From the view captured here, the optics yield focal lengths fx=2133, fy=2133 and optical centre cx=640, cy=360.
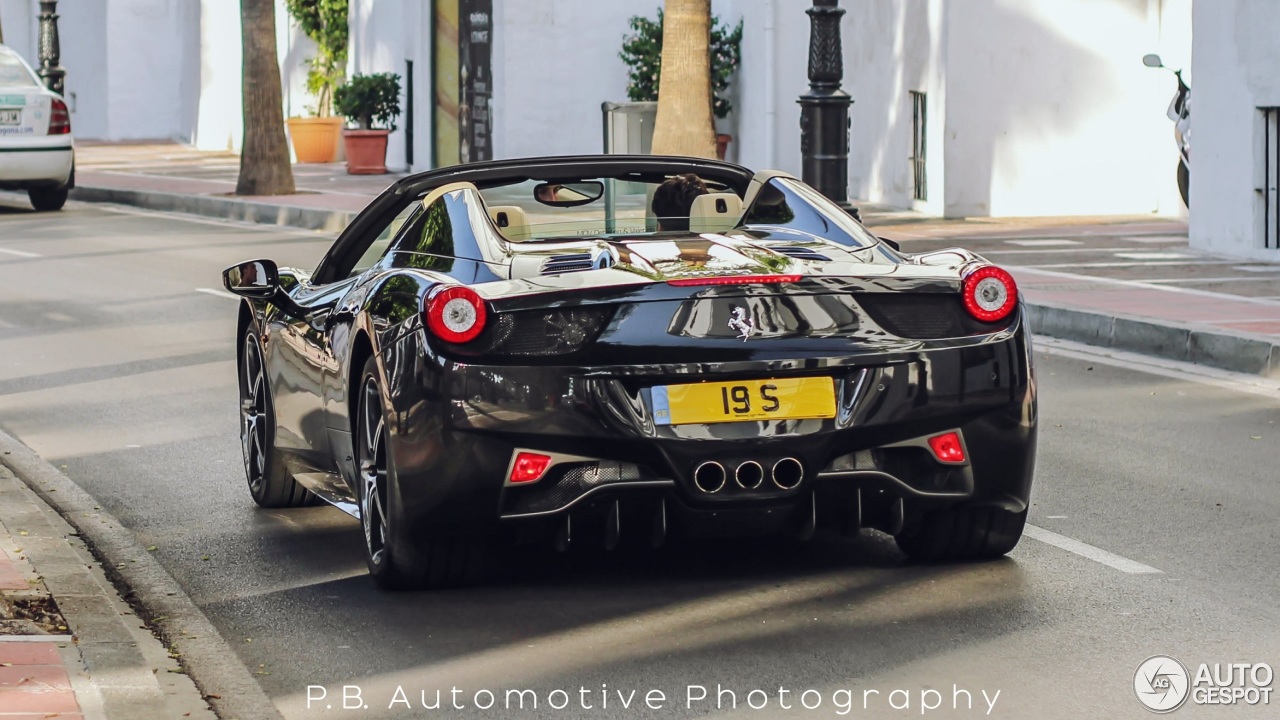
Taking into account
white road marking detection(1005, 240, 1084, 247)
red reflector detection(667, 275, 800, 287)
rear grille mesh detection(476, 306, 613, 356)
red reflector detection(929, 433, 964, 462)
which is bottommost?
red reflector detection(929, 433, 964, 462)

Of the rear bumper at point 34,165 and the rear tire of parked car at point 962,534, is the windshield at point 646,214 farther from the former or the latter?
the rear bumper at point 34,165

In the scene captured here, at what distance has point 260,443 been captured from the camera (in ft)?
24.9

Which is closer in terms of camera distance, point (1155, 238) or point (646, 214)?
point (646, 214)

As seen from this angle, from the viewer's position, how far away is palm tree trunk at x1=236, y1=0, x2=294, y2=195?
86.4 ft

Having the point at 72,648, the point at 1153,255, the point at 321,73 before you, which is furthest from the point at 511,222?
the point at 321,73

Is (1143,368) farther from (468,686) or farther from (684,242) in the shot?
(468,686)

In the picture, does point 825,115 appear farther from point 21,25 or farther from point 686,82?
point 21,25

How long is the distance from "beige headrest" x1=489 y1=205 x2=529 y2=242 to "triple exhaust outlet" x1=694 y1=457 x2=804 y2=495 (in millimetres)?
1140

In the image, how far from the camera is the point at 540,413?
213 inches

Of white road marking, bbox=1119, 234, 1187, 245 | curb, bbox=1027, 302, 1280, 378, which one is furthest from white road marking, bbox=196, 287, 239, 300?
white road marking, bbox=1119, 234, 1187, 245

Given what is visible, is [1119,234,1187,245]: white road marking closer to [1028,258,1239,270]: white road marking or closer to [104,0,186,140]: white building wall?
[1028,258,1239,270]: white road marking

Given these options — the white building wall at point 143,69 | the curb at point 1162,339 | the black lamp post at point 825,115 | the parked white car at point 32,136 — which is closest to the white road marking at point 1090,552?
the curb at point 1162,339

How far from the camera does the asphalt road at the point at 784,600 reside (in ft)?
16.1

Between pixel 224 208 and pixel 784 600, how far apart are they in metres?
20.3
